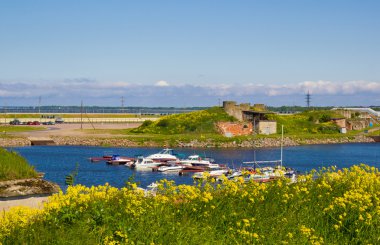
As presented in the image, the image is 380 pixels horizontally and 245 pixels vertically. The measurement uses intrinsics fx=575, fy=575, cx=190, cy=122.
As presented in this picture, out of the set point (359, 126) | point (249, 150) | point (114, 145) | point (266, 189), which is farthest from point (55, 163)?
point (359, 126)

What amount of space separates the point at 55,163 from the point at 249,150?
35.9 meters

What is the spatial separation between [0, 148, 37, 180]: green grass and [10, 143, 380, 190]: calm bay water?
437 inches

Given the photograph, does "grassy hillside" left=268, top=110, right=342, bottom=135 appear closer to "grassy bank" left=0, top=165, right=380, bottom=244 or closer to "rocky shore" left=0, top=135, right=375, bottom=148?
"rocky shore" left=0, top=135, right=375, bottom=148

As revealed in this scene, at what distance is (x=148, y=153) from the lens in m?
87.6

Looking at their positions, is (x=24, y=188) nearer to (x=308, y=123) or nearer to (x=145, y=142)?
(x=145, y=142)

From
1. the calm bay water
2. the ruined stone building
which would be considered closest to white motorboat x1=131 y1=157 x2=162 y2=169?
the calm bay water

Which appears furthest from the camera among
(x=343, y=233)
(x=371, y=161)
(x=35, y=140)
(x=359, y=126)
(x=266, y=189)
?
(x=359, y=126)

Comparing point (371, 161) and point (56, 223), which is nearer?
point (56, 223)

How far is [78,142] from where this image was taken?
103938 mm

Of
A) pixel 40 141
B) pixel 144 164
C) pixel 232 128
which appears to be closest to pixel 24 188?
pixel 144 164

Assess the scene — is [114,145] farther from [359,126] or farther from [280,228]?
[280,228]

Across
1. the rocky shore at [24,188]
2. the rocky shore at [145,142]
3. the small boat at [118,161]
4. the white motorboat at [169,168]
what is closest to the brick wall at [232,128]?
the rocky shore at [145,142]

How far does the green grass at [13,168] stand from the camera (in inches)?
1596

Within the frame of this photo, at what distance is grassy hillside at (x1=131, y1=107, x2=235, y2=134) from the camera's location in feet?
360
